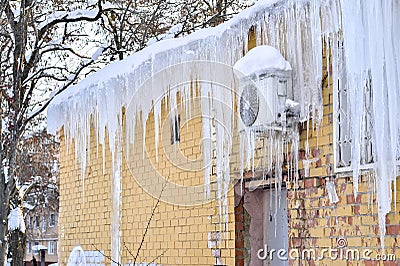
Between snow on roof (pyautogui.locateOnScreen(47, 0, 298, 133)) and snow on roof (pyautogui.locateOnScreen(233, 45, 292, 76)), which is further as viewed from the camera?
snow on roof (pyautogui.locateOnScreen(47, 0, 298, 133))

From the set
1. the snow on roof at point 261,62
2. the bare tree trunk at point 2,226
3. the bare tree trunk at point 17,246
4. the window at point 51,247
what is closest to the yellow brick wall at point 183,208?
the snow on roof at point 261,62

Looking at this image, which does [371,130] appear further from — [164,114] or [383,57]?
[164,114]

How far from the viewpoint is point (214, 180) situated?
221 inches

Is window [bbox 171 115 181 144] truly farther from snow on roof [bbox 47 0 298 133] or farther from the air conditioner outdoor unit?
the air conditioner outdoor unit

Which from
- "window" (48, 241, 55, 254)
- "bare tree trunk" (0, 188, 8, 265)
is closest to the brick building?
"bare tree trunk" (0, 188, 8, 265)

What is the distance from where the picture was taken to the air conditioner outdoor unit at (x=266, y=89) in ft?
15.1

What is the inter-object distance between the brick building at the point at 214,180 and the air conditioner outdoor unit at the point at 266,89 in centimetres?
10

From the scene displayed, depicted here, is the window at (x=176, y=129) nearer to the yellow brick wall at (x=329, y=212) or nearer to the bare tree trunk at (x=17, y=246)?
the yellow brick wall at (x=329, y=212)

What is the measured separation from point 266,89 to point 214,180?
1.26 metres

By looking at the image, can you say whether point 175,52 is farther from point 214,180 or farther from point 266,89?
point 266,89

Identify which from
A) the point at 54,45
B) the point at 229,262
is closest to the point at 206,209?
the point at 229,262

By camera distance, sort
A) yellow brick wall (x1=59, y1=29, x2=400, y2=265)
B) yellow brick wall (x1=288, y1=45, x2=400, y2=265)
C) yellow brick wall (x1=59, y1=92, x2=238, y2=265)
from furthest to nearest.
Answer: yellow brick wall (x1=59, y1=92, x2=238, y2=265) < yellow brick wall (x1=59, y1=29, x2=400, y2=265) < yellow brick wall (x1=288, y1=45, x2=400, y2=265)

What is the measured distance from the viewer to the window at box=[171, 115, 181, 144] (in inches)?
239

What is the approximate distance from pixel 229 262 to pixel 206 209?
0.51 meters
